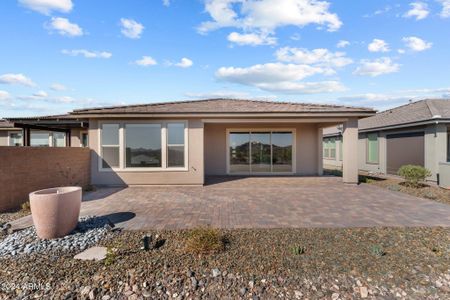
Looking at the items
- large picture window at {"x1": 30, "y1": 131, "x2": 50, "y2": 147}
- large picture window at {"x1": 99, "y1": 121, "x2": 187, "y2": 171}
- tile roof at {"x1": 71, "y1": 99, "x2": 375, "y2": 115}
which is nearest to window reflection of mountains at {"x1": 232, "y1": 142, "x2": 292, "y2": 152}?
tile roof at {"x1": 71, "y1": 99, "x2": 375, "y2": 115}

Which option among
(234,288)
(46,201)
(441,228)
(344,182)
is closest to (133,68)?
(46,201)

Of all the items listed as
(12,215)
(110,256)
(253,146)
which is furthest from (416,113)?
(12,215)

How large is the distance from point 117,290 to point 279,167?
11499 millimetres

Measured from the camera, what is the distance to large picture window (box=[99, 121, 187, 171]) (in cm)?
1012

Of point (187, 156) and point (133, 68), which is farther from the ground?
point (133, 68)

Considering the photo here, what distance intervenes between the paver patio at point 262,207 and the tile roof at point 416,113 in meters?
5.73

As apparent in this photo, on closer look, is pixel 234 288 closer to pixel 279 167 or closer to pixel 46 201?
pixel 46 201

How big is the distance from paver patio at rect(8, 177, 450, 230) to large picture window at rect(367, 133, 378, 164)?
7140 millimetres

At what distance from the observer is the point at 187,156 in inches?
401

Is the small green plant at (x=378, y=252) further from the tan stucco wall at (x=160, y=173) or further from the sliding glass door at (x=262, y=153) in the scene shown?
the sliding glass door at (x=262, y=153)

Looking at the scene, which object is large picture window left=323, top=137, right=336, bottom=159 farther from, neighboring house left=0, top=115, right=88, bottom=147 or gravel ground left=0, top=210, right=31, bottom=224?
gravel ground left=0, top=210, right=31, bottom=224

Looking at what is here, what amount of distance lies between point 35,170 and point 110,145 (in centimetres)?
303

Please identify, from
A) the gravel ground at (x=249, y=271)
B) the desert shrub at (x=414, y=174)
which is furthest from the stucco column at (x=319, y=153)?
the gravel ground at (x=249, y=271)

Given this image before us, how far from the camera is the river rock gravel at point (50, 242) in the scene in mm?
3982
